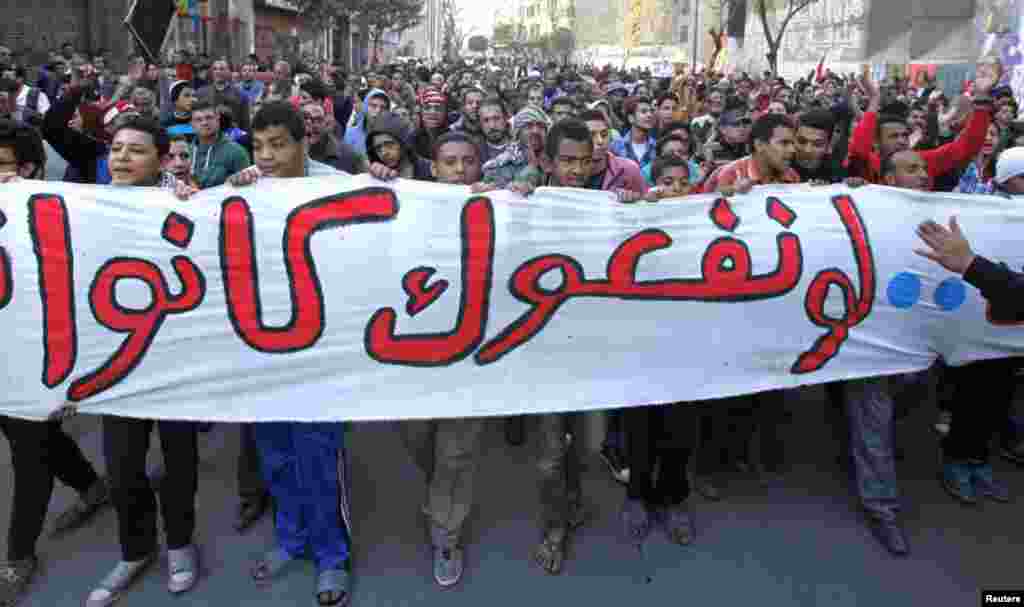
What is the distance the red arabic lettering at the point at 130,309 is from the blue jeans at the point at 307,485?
0.50 meters

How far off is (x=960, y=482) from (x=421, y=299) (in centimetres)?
251

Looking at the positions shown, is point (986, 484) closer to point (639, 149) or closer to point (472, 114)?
point (639, 149)

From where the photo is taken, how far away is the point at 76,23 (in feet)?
62.9

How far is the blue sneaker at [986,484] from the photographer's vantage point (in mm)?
3730

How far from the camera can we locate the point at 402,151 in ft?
15.0

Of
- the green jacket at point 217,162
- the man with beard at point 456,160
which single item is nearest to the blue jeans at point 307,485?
the man with beard at point 456,160

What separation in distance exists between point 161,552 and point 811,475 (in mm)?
2779

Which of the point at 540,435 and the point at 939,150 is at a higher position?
the point at 939,150

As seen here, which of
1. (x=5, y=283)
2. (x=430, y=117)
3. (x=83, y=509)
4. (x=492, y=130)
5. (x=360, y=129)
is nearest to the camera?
(x=5, y=283)

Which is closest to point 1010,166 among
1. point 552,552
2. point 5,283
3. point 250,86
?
point 552,552

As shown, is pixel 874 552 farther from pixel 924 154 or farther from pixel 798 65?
pixel 798 65

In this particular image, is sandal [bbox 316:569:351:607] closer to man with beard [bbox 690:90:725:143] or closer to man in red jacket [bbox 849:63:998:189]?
man in red jacket [bbox 849:63:998:189]

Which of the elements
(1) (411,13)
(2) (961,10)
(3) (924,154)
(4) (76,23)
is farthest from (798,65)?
(3) (924,154)

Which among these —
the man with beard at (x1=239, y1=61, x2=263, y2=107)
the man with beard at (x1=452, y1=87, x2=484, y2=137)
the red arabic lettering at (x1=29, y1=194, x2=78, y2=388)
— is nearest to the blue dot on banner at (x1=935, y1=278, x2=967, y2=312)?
the red arabic lettering at (x1=29, y1=194, x2=78, y2=388)
